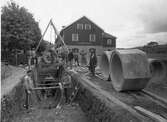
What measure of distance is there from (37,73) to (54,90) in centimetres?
116

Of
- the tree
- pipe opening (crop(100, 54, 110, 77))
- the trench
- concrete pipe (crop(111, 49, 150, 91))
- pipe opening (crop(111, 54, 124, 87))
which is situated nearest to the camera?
the trench

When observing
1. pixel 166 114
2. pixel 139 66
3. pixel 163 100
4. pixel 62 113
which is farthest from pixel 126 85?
pixel 62 113

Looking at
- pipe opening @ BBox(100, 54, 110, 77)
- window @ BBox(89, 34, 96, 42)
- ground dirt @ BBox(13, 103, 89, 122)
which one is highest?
window @ BBox(89, 34, 96, 42)

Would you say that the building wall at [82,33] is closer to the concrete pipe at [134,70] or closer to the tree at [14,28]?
the tree at [14,28]

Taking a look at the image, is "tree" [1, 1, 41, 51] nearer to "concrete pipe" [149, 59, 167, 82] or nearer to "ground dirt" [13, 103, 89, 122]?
"ground dirt" [13, 103, 89, 122]

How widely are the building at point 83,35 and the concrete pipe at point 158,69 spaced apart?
25.4 m

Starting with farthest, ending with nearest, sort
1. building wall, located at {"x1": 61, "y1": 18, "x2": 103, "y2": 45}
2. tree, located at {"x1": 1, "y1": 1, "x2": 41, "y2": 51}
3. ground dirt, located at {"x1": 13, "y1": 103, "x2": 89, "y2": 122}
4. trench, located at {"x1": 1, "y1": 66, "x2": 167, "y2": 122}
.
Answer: building wall, located at {"x1": 61, "y1": 18, "x2": 103, "y2": 45}, tree, located at {"x1": 1, "y1": 1, "x2": 41, "y2": 51}, ground dirt, located at {"x1": 13, "y1": 103, "x2": 89, "y2": 122}, trench, located at {"x1": 1, "y1": 66, "x2": 167, "y2": 122}

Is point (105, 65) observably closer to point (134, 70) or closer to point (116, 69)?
point (116, 69)

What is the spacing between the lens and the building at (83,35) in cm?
3422

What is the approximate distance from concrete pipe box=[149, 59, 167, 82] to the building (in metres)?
25.4

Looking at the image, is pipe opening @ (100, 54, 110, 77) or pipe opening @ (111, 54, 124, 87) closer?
pipe opening @ (111, 54, 124, 87)

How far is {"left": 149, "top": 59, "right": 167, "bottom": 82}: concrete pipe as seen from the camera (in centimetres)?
769

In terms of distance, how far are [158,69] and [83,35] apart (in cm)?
2749

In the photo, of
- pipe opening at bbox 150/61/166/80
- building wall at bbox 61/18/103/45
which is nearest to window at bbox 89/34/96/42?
building wall at bbox 61/18/103/45
